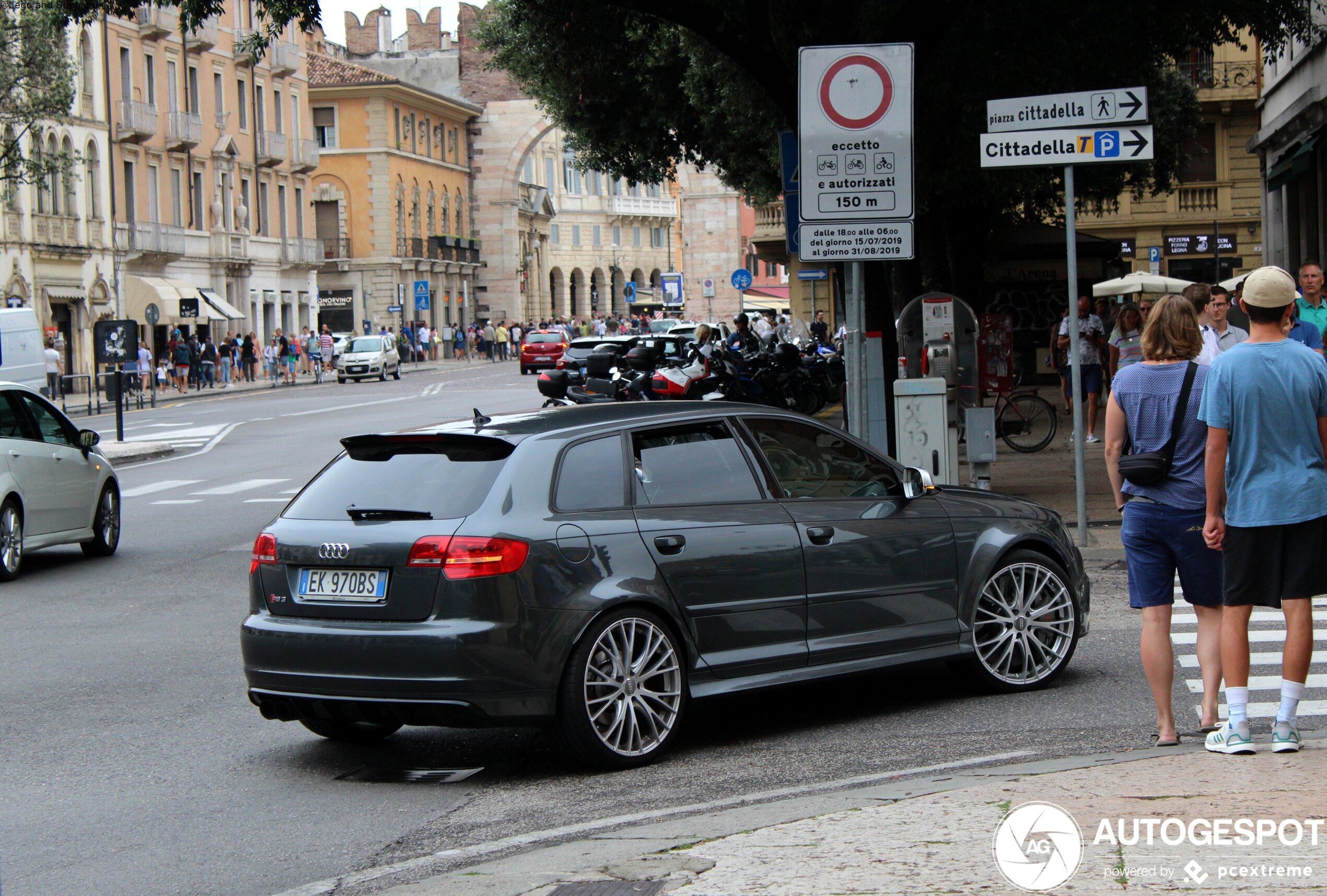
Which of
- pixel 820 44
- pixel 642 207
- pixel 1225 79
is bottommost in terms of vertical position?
pixel 820 44

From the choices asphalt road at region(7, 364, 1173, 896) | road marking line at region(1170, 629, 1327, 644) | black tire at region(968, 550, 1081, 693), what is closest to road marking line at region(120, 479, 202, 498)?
asphalt road at region(7, 364, 1173, 896)

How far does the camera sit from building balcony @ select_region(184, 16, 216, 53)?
212ft

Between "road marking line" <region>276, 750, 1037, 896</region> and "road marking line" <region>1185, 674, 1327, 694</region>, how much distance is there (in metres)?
1.67

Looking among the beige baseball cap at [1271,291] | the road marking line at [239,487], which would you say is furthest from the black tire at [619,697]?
the road marking line at [239,487]

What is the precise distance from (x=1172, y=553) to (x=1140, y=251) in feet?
164

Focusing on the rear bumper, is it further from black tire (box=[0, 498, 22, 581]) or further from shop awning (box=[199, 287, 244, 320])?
shop awning (box=[199, 287, 244, 320])

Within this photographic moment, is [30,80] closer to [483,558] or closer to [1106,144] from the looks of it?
[1106,144]

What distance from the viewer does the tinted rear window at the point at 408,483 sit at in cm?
673

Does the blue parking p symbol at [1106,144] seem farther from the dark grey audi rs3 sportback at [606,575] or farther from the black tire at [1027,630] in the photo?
the dark grey audi rs3 sportback at [606,575]

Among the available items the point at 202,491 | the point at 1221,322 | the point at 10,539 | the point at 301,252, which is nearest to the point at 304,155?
the point at 301,252

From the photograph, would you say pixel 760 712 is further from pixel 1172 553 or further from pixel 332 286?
pixel 332 286

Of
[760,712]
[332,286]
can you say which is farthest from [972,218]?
[332,286]

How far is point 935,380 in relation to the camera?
46.6ft

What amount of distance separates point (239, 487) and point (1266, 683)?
1545 cm
